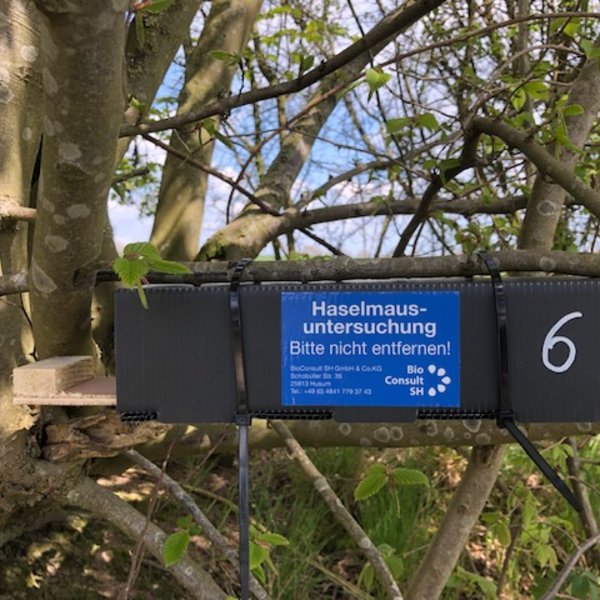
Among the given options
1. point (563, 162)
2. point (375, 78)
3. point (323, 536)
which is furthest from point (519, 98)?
point (323, 536)

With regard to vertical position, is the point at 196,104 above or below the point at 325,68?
above

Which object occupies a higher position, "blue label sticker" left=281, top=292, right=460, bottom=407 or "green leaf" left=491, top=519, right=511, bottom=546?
"blue label sticker" left=281, top=292, right=460, bottom=407

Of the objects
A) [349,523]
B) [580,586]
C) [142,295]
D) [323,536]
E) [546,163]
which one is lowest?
[323,536]

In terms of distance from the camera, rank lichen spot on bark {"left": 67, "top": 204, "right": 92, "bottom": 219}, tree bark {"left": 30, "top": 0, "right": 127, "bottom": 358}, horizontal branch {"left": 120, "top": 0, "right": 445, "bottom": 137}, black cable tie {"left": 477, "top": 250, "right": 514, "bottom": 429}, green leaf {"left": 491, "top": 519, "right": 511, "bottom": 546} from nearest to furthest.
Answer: tree bark {"left": 30, "top": 0, "right": 127, "bottom": 358}
black cable tie {"left": 477, "top": 250, "right": 514, "bottom": 429}
lichen spot on bark {"left": 67, "top": 204, "right": 92, "bottom": 219}
horizontal branch {"left": 120, "top": 0, "right": 445, "bottom": 137}
green leaf {"left": 491, "top": 519, "right": 511, "bottom": 546}

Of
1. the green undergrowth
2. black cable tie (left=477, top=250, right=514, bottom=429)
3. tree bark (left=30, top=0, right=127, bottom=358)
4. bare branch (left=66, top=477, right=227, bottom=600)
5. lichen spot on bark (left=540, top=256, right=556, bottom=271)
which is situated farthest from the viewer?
the green undergrowth

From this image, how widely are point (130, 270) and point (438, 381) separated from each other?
0.40m

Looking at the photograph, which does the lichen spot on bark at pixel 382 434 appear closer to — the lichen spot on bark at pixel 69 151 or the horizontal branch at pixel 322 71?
the horizontal branch at pixel 322 71

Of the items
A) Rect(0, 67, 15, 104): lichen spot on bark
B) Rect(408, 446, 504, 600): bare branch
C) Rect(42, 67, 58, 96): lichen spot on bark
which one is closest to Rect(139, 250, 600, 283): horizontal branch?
Rect(42, 67, 58, 96): lichen spot on bark

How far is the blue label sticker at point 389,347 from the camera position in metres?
0.78

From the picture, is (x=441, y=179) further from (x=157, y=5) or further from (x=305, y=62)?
(x=157, y=5)

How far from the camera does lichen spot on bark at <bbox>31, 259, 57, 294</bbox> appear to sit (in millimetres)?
981

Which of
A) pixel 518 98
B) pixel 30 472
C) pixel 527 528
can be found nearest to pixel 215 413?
pixel 30 472

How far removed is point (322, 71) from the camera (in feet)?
3.86

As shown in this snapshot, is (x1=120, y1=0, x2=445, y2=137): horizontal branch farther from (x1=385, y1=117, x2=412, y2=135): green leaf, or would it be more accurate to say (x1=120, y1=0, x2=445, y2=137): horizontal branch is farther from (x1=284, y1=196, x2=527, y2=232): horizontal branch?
(x1=284, y1=196, x2=527, y2=232): horizontal branch
